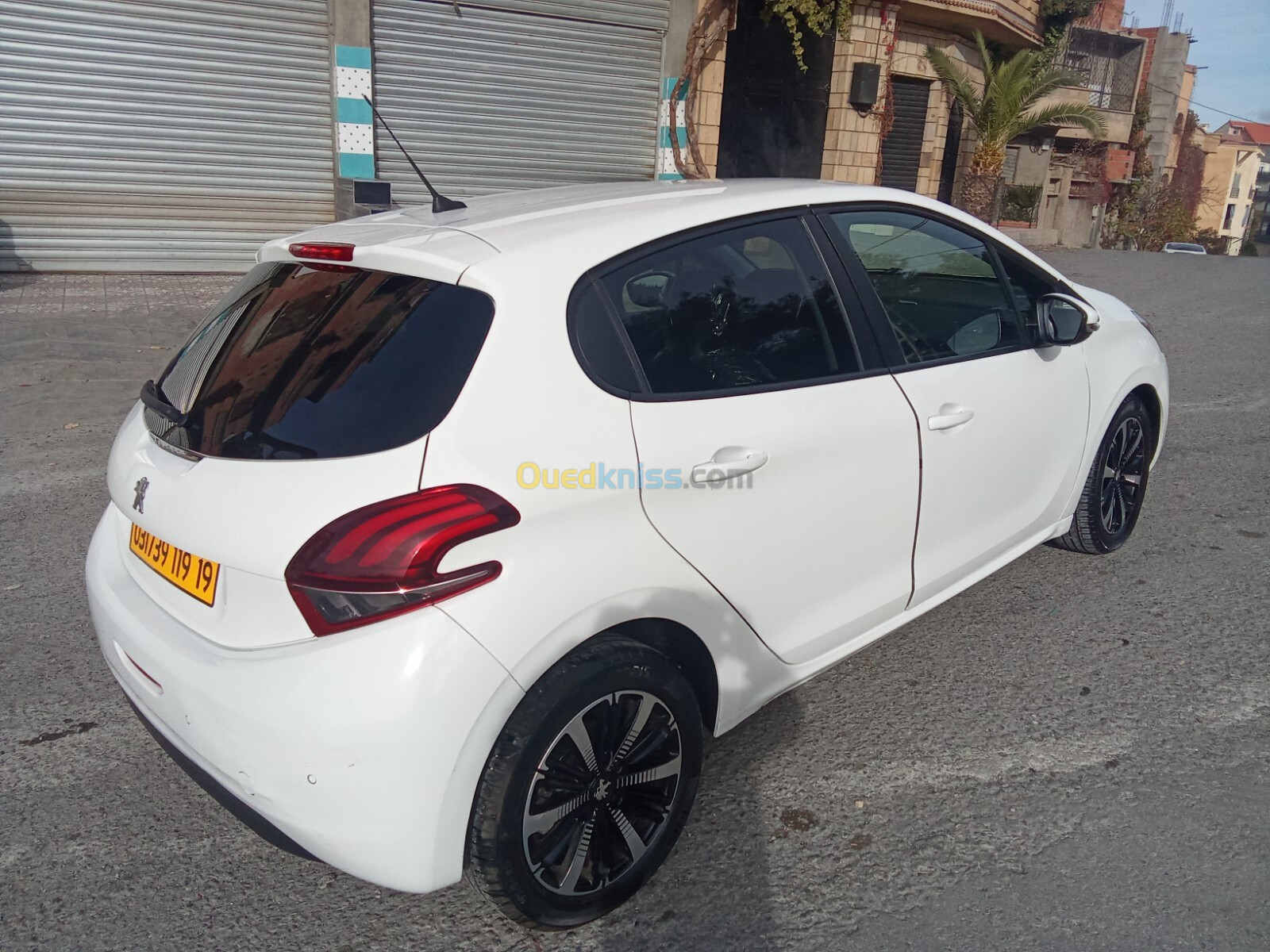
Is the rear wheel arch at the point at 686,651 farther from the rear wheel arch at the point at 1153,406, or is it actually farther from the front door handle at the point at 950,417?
the rear wheel arch at the point at 1153,406

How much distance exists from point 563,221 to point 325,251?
2.00 feet

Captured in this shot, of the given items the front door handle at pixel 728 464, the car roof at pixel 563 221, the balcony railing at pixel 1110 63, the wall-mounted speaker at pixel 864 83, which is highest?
the balcony railing at pixel 1110 63

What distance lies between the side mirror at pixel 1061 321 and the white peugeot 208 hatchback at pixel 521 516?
1.92 ft

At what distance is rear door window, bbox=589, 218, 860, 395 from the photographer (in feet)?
7.93

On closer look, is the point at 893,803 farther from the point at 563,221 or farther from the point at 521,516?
the point at 563,221

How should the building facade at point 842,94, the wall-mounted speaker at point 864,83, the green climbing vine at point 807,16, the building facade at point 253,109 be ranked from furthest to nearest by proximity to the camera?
the wall-mounted speaker at point 864,83
the building facade at point 842,94
the green climbing vine at point 807,16
the building facade at point 253,109

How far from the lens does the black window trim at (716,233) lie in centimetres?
230

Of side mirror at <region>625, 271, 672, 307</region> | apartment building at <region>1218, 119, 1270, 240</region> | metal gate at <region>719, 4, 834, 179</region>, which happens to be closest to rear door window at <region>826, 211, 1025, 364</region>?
side mirror at <region>625, 271, 672, 307</region>

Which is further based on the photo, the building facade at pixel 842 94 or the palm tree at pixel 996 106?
the palm tree at pixel 996 106

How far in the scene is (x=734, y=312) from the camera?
2.66 meters

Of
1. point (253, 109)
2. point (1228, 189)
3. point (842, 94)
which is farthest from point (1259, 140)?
point (253, 109)

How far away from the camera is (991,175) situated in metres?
18.2

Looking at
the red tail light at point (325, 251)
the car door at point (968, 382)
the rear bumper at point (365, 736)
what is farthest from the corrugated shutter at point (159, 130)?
the rear bumper at point (365, 736)

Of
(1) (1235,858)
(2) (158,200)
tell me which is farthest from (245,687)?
(2) (158,200)
